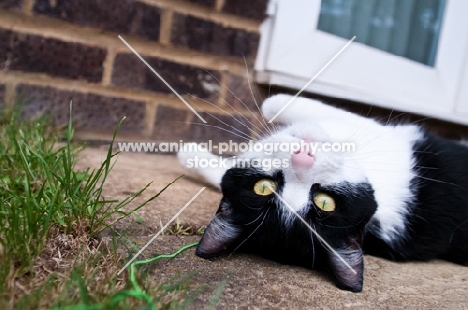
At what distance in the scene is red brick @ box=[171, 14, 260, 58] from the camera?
175 centimetres

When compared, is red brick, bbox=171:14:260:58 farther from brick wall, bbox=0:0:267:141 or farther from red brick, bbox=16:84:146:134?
red brick, bbox=16:84:146:134

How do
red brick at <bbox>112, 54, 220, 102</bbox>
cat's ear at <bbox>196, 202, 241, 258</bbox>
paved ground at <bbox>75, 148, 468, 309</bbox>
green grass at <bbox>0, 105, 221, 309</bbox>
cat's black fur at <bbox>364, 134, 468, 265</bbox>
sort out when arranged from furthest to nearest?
red brick at <bbox>112, 54, 220, 102</bbox>, cat's black fur at <bbox>364, 134, 468, 265</bbox>, cat's ear at <bbox>196, 202, 241, 258</bbox>, paved ground at <bbox>75, 148, 468, 309</bbox>, green grass at <bbox>0, 105, 221, 309</bbox>

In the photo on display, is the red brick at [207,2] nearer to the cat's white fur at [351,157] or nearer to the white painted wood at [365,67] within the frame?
the white painted wood at [365,67]

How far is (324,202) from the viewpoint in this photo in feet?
3.07

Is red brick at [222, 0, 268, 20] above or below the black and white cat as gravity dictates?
above

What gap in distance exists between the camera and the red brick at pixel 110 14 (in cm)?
155

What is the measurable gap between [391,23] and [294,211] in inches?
58.8

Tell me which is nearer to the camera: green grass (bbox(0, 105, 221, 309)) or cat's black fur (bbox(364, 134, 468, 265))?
green grass (bbox(0, 105, 221, 309))

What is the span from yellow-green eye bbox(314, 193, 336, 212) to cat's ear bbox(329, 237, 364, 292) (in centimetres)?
7

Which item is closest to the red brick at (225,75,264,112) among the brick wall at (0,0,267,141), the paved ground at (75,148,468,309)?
the brick wall at (0,0,267,141)

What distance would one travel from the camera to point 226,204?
3.15 ft

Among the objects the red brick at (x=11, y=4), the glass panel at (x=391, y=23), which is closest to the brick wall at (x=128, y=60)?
the red brick at (x=11, y=4)

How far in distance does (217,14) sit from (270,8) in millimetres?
223

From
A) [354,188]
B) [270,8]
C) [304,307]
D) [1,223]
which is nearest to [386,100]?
[270,8]
